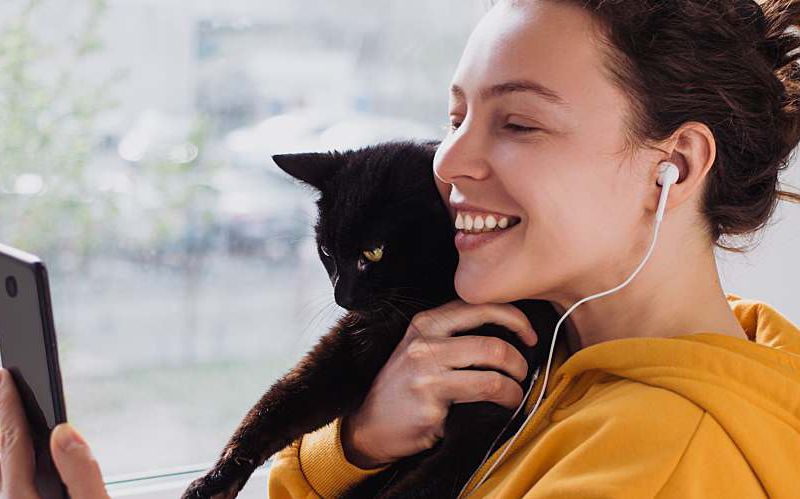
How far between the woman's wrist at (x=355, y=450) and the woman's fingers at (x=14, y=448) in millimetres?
462

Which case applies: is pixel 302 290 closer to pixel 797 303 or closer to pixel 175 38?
pixel 175 38

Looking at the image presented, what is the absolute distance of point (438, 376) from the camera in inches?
47.9

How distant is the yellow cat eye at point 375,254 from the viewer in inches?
49.5

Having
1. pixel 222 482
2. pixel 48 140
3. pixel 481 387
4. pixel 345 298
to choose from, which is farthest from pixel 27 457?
pixel 48 140

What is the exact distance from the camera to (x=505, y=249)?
43.6 inches

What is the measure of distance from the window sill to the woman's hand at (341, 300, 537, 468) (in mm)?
696

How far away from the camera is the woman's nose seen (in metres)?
1.10

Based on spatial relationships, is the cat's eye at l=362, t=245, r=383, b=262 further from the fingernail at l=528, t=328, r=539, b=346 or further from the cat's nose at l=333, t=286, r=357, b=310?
the fingernail at l=528, t=328, r=539, b=346

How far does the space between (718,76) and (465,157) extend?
0.33 metres

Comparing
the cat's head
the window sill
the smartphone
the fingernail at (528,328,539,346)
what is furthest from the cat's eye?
the window sill

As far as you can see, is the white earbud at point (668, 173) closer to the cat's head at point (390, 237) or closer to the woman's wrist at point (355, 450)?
the cat's head at point (390, 237)

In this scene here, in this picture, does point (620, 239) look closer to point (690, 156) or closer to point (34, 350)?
point (690, 156)

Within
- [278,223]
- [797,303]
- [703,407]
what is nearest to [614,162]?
[703,407]

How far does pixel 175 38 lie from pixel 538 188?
3.47ft
